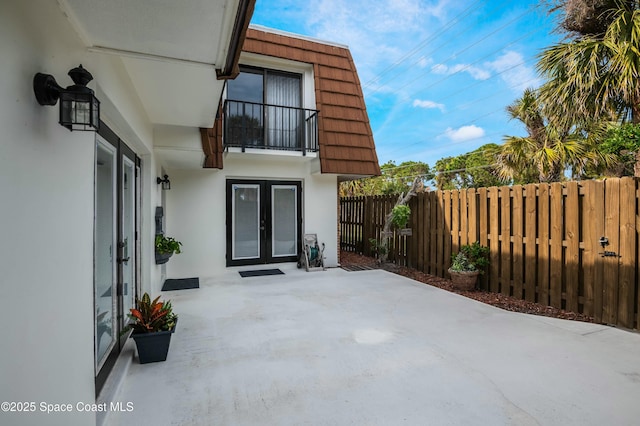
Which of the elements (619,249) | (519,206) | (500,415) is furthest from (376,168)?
(500,415)

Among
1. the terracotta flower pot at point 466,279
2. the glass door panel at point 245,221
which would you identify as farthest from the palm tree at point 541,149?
the glass door panel at point 245,221

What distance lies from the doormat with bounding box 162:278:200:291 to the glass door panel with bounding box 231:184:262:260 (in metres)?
1.21

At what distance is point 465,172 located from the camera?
22.9 metres

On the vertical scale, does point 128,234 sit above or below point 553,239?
above

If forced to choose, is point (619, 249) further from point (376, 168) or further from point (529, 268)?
point (376, 168)

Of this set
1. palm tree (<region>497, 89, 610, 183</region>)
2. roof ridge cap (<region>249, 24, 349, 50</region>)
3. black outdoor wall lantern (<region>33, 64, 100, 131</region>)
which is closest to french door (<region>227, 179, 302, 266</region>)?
roof ridge cap (<region>249, 24, 349, 50</region>)

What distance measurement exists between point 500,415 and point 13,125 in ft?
11.0

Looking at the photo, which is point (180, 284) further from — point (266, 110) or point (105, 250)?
point (266, 110)

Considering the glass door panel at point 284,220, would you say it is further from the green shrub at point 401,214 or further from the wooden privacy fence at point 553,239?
the wooden privacy fence at point 553,239

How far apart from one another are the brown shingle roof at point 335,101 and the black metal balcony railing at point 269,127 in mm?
342

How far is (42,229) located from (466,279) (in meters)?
6.11

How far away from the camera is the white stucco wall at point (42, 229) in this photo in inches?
47.0

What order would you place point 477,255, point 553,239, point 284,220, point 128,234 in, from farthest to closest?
A: point 284,220 → point 477,255 → point 553,239 → point 128,234

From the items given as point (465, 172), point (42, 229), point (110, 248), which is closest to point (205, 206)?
point (110, 248)
